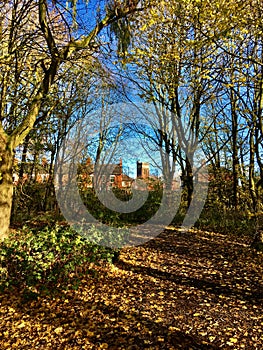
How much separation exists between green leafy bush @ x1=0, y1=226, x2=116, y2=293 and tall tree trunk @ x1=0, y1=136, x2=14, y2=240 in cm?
64

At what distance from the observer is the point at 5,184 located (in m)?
4.90

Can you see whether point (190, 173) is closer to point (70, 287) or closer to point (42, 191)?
point (42, 191)

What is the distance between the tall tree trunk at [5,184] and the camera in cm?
481

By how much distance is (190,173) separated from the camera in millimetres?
8914

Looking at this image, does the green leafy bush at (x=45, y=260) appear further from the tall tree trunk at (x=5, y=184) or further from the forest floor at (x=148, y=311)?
the tall tree trunk at (x=5, y=184)

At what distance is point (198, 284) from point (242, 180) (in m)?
5.32

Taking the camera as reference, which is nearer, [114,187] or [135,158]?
[135,158]

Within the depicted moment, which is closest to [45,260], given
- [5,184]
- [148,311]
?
[148,311]

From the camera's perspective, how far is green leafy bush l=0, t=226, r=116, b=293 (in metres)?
3.66

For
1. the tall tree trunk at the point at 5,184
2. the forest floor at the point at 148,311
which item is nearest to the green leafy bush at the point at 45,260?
the forest floor at the point at 148,311

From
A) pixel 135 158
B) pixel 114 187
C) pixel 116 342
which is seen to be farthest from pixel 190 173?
pixel 116 342

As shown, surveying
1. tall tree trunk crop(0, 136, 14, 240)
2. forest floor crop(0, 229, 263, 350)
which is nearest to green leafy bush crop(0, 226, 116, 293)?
forest floor crop(0, 229, 263, 350)

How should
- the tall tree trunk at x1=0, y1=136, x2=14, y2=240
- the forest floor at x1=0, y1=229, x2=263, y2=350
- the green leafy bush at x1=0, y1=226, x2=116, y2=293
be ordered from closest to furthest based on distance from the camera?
the forest floor at x1=0, y1=229, x2=263, y2=350 < the green leafy bush at x1=0, y1=226, x2=116, y2=293 < the tall tree trunk at x1=0, y1=136, x2=14, y2=240

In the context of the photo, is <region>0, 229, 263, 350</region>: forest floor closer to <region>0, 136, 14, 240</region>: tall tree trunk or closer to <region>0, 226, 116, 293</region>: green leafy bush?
<region>0, 226, 116, 293</region>: green leafy bush
